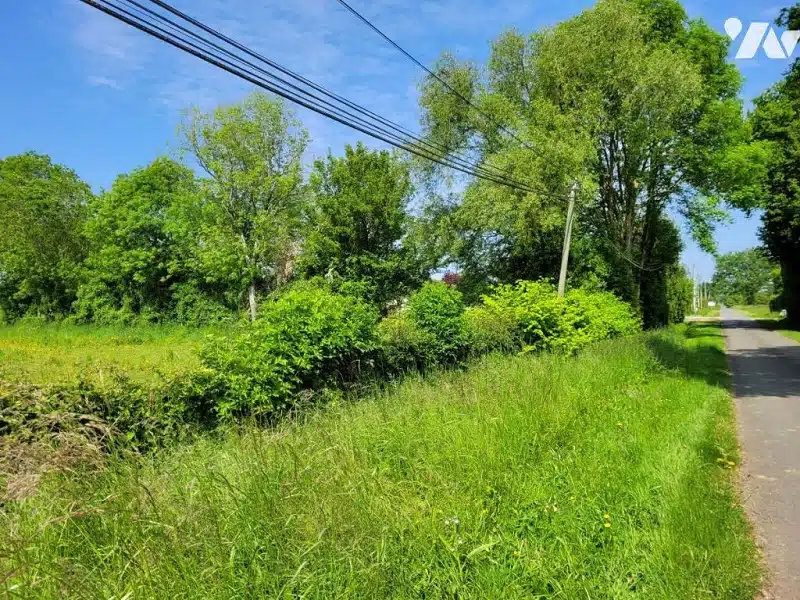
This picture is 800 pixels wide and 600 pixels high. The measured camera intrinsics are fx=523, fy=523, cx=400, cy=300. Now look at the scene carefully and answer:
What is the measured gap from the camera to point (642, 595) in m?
3.28

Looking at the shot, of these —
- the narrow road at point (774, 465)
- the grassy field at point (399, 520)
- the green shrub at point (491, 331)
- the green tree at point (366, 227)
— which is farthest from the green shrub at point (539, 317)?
the green tree at point (366, 227)

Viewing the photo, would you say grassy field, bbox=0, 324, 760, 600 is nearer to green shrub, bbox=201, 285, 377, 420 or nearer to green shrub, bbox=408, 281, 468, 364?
green shrub, bbox=201, 285, 377, 420

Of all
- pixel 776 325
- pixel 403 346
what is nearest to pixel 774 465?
pixel 403 346

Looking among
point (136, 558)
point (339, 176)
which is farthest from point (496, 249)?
point (136, 558)

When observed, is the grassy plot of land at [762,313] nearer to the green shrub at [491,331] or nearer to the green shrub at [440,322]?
the green shrub at [491,331]

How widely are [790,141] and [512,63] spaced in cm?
1736

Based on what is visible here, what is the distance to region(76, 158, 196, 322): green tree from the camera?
117 ft

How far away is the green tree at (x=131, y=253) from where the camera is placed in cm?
3572

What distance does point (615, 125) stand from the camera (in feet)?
81.8

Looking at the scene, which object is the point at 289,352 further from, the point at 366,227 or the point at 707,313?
the point at 707,313

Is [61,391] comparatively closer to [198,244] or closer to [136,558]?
[136,558]

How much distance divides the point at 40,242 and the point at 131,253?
8579 mm

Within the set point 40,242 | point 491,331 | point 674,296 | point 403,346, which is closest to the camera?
point 403,346

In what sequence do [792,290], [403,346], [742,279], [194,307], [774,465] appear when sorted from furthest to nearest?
[742,279], [792,290], [194,307], [403,346], [774,465]
